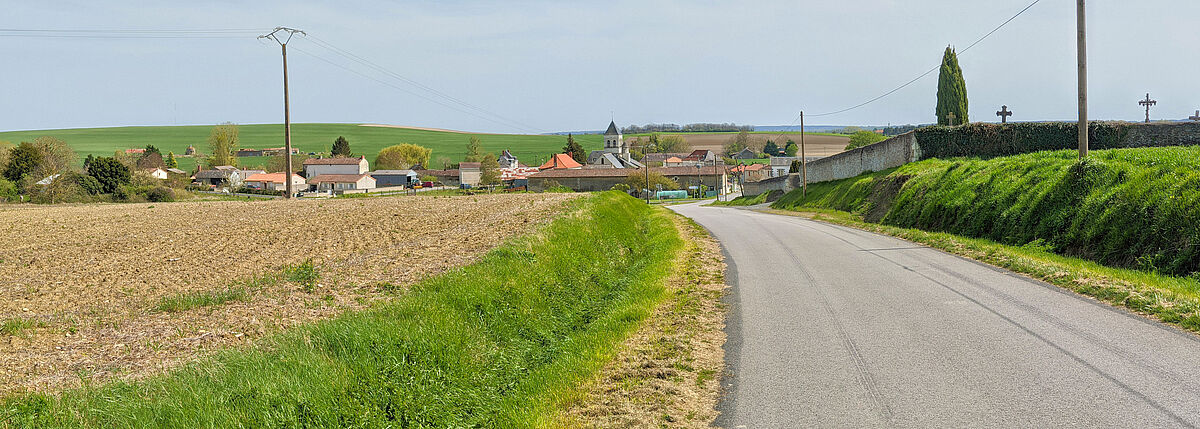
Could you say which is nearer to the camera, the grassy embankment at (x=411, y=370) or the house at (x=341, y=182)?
the grassy embankment at (x=411, y=370)

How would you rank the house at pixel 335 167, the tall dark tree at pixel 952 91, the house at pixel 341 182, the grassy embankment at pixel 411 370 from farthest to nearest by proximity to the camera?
1. the house at pixel 335 167
2. the house at pixel 341 182
3. the tall dark tree at pixel 952 91
4. the grassy embankment at pixel 411 370

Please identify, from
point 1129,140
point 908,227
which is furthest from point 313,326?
point 1129,140

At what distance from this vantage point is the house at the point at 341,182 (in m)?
120

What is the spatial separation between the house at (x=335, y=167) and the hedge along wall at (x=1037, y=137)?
10828 cm

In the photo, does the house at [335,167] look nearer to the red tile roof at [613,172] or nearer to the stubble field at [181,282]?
the red tile roof at [613,172]

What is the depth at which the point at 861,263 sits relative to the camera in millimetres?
16344

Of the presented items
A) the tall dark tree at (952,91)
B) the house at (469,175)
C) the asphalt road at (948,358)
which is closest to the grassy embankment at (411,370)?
the asphalt road at (948,358)

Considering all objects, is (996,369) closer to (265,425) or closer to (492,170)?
(265,425)

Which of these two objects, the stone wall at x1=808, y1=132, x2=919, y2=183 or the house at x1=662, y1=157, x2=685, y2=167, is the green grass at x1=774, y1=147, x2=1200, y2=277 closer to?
the stone wall at x1=808, y1=132, x2=919, y2=183

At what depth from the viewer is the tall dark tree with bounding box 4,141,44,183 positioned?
252 ft

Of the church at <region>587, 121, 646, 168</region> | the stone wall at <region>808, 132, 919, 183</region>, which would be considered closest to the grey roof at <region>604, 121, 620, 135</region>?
the church at <region>587, 121, 646, 168</region>

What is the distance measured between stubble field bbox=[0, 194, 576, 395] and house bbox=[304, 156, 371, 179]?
10931 centimetres

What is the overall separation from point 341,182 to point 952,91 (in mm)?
90485

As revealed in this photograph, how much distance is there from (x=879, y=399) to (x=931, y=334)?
9.33 feet
